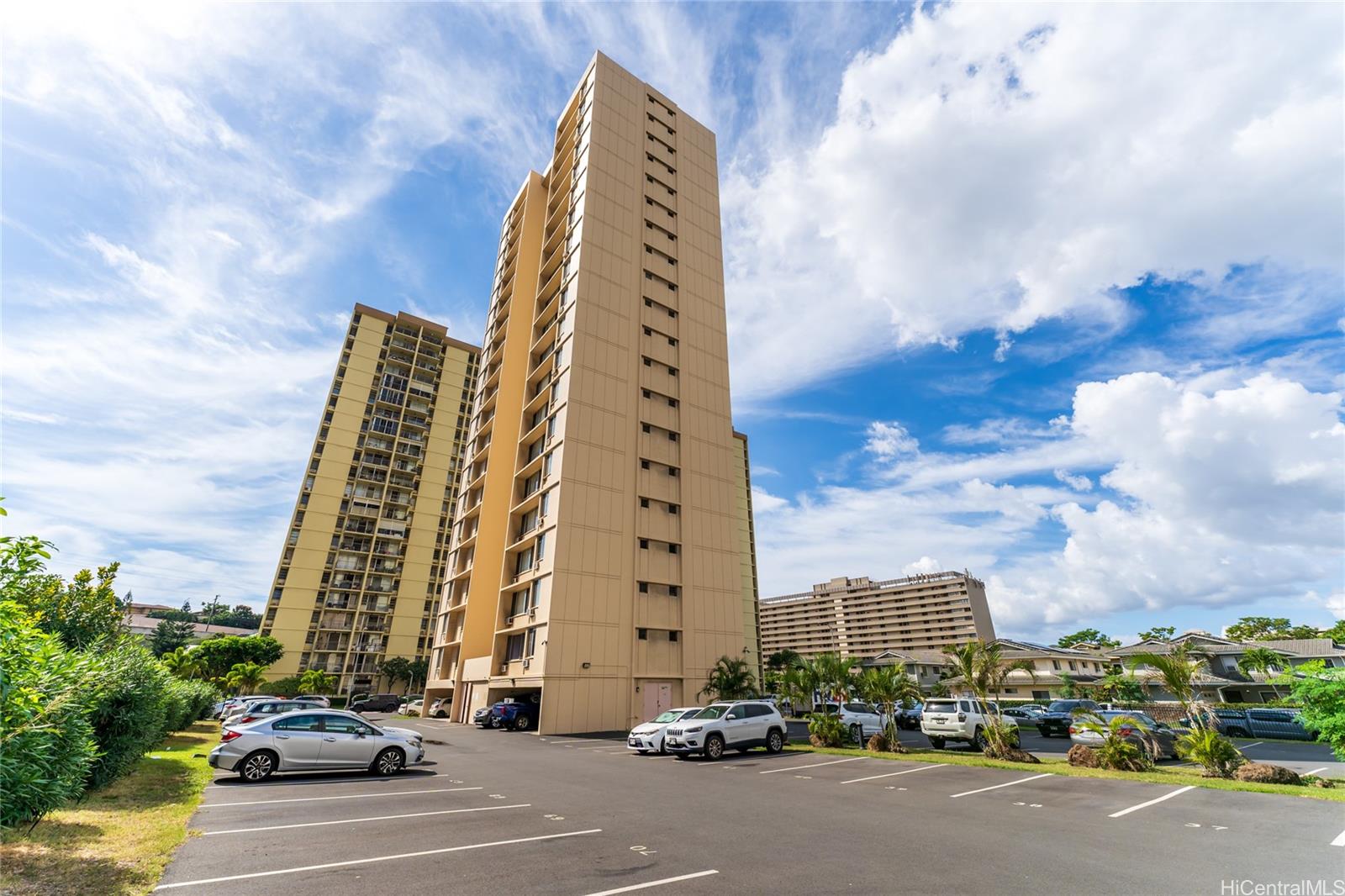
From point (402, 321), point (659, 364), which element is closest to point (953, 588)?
point (659, 364)

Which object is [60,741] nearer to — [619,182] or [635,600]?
[635,600]

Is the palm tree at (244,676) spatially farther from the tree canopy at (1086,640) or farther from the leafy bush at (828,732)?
the tree canopy at (1086,640)

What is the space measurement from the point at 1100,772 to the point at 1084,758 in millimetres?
1258

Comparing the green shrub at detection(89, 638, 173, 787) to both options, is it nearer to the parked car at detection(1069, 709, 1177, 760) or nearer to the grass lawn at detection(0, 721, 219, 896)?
the grass lawn at detection(0, 721, 219, 896)

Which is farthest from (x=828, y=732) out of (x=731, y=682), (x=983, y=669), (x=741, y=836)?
(x=741, y=836)

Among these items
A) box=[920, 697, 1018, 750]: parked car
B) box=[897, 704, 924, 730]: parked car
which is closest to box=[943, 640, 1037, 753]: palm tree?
box=[920, 697, 1018, 750]: parked car

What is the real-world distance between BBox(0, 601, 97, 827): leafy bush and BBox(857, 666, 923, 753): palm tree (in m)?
20.7

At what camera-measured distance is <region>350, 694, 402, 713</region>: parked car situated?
5328cm

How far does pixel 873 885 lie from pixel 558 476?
93.1ft

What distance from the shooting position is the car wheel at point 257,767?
13219mm

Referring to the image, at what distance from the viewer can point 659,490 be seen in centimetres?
3644

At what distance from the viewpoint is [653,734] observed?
2022 cm

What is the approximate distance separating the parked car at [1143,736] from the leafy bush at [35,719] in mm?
21899

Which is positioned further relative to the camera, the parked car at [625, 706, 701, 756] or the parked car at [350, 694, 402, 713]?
the parked car at [350, 694, 402, 713]
